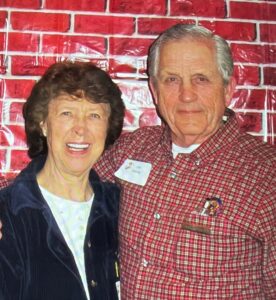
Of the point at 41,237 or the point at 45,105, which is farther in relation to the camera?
the point at 45,105

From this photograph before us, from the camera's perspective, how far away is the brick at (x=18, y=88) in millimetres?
2369

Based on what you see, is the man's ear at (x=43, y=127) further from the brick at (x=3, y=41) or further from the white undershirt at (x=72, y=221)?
the brick at (x=3, y=41)

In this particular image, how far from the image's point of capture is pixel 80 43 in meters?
2.40

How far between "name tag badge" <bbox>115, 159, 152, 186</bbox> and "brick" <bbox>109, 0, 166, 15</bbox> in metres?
0.85

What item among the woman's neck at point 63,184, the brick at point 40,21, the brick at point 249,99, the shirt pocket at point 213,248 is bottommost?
the shirt pocket at point 213,248

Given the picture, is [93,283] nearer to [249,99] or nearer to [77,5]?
[249,99]

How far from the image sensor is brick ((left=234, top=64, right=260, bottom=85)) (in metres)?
2.48

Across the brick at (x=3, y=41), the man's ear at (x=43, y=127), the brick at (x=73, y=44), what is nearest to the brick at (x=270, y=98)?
the brick at (x=73, y=44)

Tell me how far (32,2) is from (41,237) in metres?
1.31

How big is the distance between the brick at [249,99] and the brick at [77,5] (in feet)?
2.94

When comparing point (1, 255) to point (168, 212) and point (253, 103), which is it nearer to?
point (168, 212)

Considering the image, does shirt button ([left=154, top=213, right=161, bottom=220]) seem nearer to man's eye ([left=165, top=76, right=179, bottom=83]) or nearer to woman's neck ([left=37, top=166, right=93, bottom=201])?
woman's neck ([left=37, top=166, right=93, bottom=201])

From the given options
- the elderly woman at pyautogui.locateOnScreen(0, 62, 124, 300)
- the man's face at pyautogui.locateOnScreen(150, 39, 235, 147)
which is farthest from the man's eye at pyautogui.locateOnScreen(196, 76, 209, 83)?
the elderly woman at pyautogui.locateOnScreen(0, 62, 124, 300)

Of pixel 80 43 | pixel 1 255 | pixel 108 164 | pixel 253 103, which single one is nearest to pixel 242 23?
pixel 253 103
